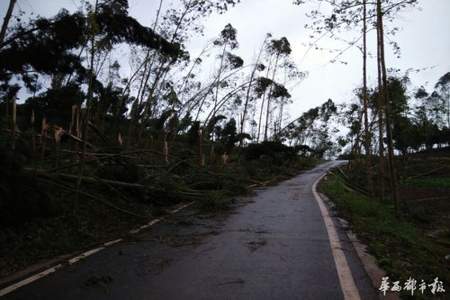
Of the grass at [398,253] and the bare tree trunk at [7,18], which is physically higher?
the bare tree trunk at [7,18]

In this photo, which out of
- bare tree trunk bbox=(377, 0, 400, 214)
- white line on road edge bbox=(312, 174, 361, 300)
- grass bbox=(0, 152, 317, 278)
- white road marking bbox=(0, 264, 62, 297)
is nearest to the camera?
white line on road edge bbox=(312, 174, 361, 300)

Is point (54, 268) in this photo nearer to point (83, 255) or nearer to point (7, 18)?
point (83, 255)

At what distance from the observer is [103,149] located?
10203mm

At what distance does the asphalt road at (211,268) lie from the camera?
4.51 meters

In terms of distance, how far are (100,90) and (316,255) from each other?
2064cm

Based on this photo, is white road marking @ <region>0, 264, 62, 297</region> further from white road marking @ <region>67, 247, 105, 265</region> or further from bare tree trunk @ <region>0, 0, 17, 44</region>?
bare tree trunk @ <region>0, 0, 17, 44</region>

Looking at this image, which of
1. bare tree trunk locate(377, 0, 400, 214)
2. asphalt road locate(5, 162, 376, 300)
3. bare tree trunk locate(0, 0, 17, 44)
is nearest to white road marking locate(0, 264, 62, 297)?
asphalt road locate(5, 162, 376, 300)

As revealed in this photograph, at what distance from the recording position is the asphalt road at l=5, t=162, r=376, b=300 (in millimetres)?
4512

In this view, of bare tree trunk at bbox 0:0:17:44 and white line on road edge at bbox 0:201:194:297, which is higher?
bare tree trunk at bbox 0:0:17:44

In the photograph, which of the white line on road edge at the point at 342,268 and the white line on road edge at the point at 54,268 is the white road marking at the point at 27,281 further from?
the white line on road edge at the point at 342,268
